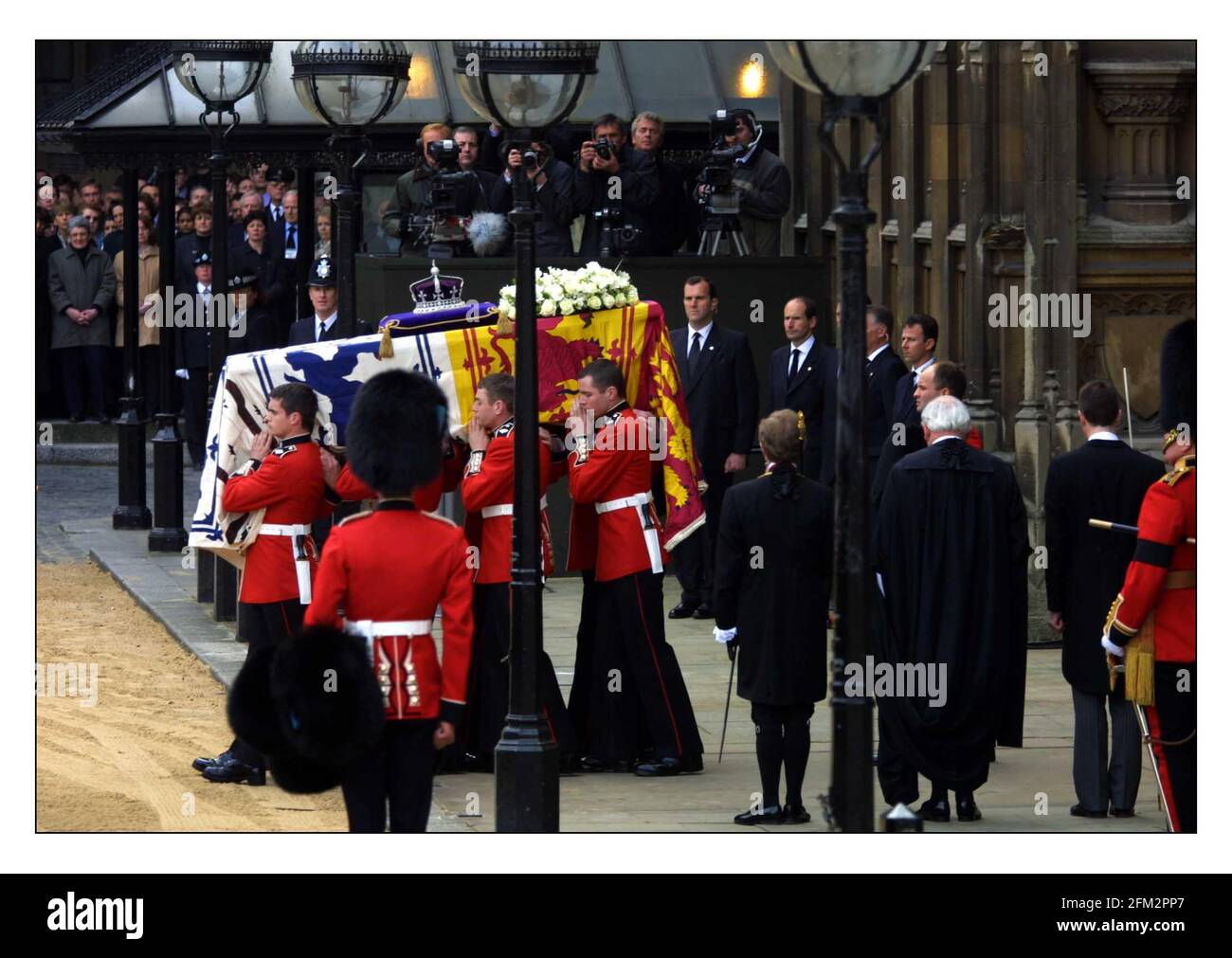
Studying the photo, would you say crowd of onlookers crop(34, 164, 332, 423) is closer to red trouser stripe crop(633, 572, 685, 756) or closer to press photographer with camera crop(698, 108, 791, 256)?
press photographer with camera crop(698, 108, 791, 256)

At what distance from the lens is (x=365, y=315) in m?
17.4

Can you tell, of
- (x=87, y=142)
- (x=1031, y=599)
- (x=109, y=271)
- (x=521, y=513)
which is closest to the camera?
(x=521, y=513)

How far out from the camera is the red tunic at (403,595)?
8078 millimetres

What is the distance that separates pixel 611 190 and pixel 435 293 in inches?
156

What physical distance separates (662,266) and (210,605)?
388cm

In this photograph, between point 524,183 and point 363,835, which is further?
point 524,183

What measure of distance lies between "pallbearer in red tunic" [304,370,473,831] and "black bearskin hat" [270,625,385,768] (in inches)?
3.5

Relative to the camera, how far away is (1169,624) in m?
9.46

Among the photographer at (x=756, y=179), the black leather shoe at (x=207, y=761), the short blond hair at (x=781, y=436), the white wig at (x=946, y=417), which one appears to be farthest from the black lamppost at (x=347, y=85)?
the photographer at (x=756, y=179)

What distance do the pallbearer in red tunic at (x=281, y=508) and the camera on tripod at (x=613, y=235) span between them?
6.01 metres

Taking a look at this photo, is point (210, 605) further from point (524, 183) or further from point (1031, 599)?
point (524, 183)

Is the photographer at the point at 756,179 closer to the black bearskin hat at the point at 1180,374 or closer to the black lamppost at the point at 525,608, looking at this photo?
the black bearskin hat at the point at 1180,374

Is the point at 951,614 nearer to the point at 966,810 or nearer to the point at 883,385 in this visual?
the point at 966,810

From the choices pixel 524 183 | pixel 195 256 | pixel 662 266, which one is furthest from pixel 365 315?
pixel 524 183
